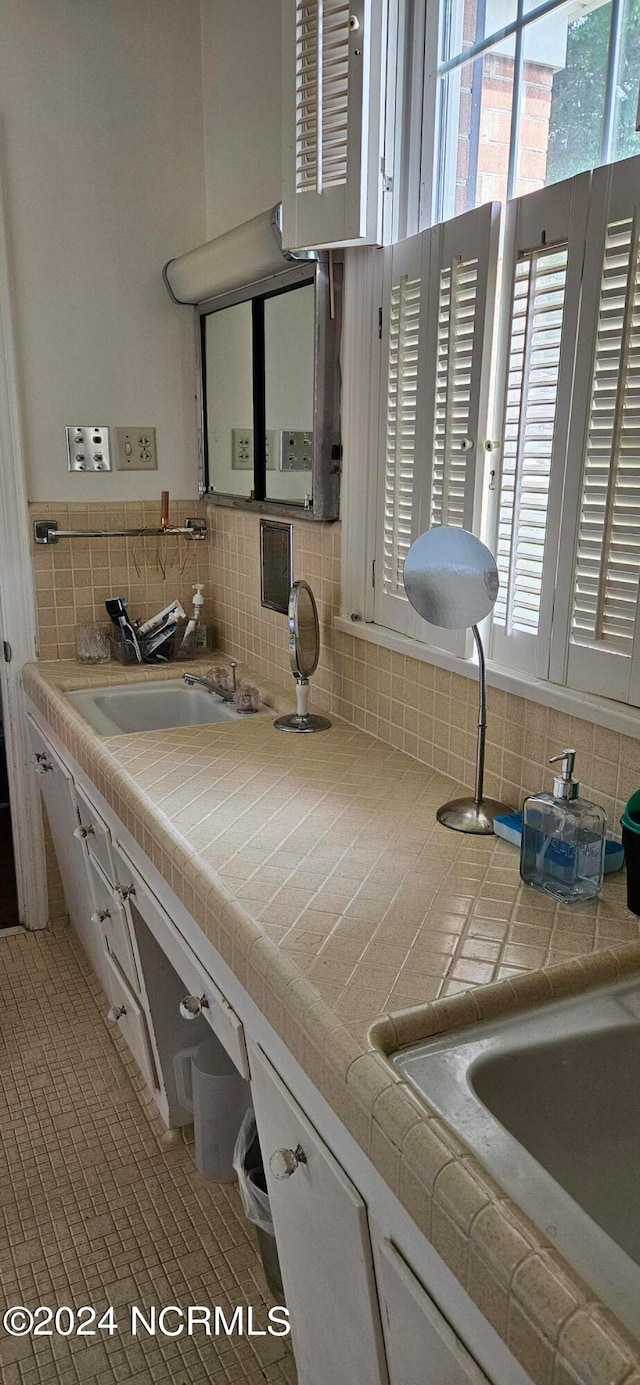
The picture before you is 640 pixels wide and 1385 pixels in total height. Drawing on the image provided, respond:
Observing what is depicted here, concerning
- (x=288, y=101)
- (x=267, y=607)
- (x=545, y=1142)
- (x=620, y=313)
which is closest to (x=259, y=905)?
(x=545, y=1142)

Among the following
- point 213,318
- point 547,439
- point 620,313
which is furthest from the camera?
point 213,318

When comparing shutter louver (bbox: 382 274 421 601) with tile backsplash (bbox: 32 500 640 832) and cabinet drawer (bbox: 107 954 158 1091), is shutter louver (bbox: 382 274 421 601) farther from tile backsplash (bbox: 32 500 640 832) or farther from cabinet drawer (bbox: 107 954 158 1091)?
cabinet drawer (bbox: 107 954 158 1091)

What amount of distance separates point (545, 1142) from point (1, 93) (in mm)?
2512

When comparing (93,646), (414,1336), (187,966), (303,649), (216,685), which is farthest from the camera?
(93,646)

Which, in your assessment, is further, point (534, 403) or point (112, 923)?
point (112, 923)

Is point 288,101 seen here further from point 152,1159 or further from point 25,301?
point 152,1159

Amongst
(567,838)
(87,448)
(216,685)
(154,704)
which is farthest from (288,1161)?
(87,448)

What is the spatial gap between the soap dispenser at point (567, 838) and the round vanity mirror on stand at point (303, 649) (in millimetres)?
768

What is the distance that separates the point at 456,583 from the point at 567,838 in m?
0.39

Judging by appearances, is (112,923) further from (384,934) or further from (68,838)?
(384,934)

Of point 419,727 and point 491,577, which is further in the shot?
point 419,727

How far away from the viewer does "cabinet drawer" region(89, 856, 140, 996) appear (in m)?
1.86

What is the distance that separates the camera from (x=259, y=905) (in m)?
1.16

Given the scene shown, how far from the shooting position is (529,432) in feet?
4.34
